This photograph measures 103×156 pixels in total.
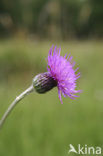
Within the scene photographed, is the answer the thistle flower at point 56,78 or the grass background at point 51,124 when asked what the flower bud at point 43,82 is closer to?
the thistle flower at point 56,78

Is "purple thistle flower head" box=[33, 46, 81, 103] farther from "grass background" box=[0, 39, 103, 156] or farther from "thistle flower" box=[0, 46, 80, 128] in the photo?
"grass background" box=[0, 39, 103, 156]

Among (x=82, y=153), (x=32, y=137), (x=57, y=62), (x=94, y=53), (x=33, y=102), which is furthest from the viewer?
(x=94, y=53)

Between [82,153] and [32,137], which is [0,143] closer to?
[32,137]

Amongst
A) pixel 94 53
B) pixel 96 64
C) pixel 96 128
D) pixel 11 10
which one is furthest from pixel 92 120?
pixel 11 10

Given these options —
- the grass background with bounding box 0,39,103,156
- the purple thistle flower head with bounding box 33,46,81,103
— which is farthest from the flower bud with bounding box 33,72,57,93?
the grass background with bounding box 0,39,103,156

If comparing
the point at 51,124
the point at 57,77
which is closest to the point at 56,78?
the point at 57,77

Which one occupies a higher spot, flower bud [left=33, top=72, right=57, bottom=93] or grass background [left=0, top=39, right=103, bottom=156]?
flower bud [left=33, top=72, right=57, bottom=93]

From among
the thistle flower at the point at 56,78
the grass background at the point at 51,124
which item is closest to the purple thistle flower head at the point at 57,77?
the thistle flower at the point at 56,78

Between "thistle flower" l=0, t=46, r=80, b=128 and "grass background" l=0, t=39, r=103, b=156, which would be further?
"grass background" l=0, t=39, r=103, b=156
